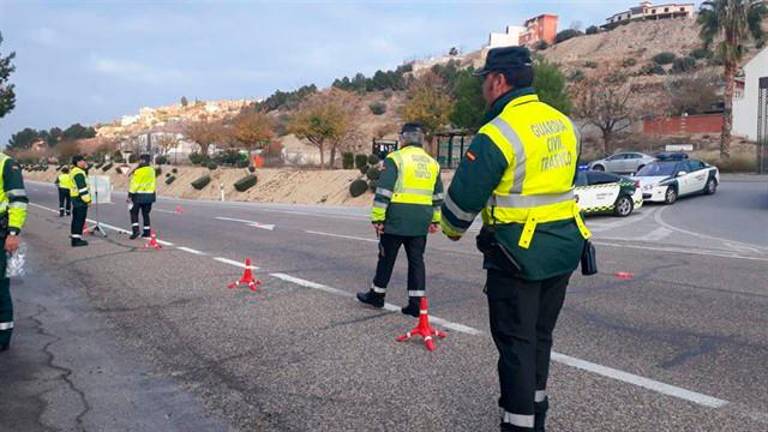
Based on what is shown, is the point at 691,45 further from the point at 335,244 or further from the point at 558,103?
the point at 335,244

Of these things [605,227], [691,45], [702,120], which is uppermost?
[691,45]

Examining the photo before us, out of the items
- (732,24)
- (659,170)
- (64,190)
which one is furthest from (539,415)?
(732,24)

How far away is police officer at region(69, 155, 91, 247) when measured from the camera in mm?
14180

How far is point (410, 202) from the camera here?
279 inches

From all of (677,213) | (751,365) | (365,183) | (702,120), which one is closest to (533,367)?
(751,365)

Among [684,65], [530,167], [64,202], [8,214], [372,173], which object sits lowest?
[64,202]

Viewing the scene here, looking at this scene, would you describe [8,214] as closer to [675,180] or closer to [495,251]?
[495,251]

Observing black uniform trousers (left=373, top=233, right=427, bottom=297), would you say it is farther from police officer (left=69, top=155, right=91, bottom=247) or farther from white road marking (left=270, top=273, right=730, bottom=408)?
police officer (left=69, top=155, right=91, bottom=247)

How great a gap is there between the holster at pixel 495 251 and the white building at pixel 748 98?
186ft

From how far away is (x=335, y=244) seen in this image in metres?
14.8

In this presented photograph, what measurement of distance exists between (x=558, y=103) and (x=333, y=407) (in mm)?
44771

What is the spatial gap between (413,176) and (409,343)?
5.62ft

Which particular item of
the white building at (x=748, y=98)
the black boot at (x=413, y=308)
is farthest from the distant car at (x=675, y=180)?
the white building at (x=748, y=98)

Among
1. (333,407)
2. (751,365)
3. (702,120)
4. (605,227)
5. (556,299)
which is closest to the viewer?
(556,299)
